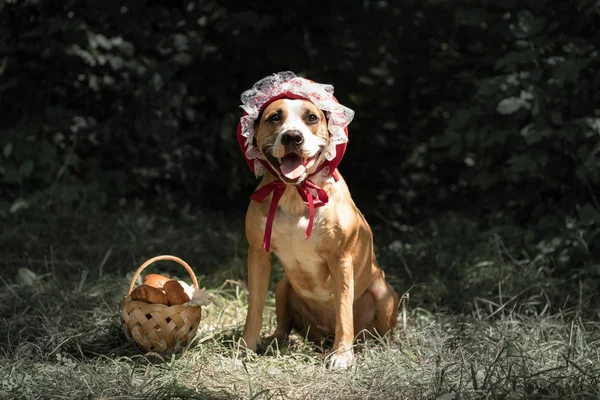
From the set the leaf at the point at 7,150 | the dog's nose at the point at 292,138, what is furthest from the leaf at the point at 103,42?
the dog's nose at the point at 292,138

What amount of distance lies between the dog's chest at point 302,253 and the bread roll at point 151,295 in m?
0.52

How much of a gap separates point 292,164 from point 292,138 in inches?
4.9

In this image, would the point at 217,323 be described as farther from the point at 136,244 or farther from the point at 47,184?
the point at 47,184

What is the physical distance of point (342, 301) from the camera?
3105 mm

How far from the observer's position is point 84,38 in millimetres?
5332

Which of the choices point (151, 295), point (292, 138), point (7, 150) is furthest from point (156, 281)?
point (7, 150)

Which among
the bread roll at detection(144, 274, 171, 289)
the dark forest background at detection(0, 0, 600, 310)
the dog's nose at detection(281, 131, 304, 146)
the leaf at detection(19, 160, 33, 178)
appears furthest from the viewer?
the leaf at detection(19, 160, 33, 178)

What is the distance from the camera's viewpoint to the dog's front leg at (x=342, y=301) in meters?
3.10

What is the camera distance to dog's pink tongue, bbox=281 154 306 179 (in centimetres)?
289

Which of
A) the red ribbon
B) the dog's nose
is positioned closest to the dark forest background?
the red ribbon

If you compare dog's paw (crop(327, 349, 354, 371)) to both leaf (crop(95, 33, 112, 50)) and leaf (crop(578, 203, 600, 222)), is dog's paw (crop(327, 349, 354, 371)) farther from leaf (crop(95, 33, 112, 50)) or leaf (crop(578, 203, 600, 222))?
leaf (crop(95, 33, 112, 50))

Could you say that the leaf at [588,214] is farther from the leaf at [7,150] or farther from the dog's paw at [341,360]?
the leaf at [7,150]

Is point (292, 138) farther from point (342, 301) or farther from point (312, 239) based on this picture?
point (342, 301)

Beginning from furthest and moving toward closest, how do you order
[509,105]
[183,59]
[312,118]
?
[183,59]
[509,105]
[312,118]
